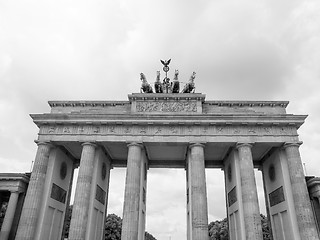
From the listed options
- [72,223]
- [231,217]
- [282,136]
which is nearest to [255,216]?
[231,217]

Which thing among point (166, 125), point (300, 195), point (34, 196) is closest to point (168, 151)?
point (166, 125)

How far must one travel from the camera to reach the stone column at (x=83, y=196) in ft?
71.4

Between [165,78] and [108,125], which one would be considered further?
[165,78]

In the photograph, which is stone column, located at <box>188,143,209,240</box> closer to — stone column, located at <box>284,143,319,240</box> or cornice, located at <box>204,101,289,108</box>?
cornice, located at <box>204,101,289,108</box>

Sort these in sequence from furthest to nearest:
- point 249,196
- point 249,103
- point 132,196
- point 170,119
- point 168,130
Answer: point 249,103, point 168,130, point 170,119, point 132,196, point 249,196

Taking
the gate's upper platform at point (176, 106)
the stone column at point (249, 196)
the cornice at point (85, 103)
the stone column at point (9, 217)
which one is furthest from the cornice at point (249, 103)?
the stone column at point (9, 217)

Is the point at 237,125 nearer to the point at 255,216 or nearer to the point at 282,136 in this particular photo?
the point at 282,136

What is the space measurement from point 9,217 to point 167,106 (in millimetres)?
17944

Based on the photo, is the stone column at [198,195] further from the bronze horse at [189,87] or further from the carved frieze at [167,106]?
the bronze horse at [189,87]

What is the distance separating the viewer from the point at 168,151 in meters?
29.3

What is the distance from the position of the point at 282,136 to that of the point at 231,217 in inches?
395

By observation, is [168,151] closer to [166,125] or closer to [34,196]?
[166,125]

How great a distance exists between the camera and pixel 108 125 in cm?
2562

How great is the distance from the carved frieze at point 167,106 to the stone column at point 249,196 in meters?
6.14
